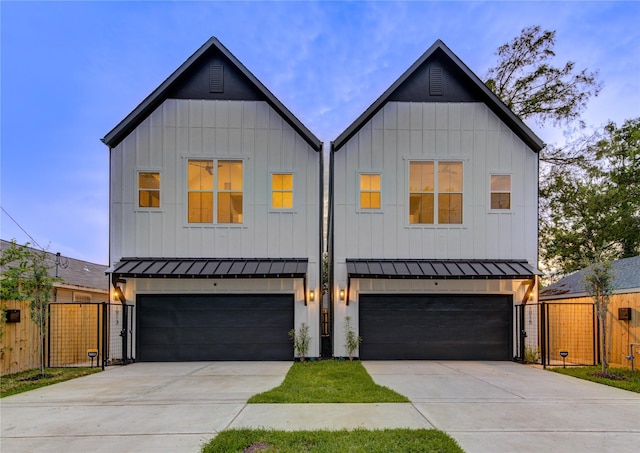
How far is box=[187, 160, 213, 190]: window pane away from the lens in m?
11.8

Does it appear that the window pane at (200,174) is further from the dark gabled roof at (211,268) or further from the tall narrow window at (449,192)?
the tall narrow window at (449,192)

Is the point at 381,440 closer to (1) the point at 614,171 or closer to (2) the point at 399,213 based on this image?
(2) the point at 399,213

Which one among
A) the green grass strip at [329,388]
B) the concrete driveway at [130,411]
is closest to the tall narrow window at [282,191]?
the green grass strip at [329,388]

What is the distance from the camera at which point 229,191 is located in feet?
38.5

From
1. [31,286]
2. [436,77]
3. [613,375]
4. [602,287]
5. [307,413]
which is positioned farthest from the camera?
[436,77]

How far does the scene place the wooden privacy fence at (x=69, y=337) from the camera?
31.1ft

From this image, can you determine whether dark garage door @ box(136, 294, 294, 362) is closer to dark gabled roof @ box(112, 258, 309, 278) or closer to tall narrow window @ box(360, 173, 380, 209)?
dark gabled roof @ box(112, 258, 309, 278)

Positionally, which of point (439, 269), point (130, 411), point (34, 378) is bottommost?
point (34, 378)

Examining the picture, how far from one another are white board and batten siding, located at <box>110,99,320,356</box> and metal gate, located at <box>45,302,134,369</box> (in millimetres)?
1196

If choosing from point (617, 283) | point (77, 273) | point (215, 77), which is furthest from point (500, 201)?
point (77, 273)

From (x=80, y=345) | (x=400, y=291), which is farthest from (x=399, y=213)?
(x=80, y=345)

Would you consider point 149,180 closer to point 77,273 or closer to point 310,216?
point 310,216

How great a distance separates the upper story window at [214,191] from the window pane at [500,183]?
24.0 feet

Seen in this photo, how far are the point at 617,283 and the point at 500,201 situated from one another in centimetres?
362
